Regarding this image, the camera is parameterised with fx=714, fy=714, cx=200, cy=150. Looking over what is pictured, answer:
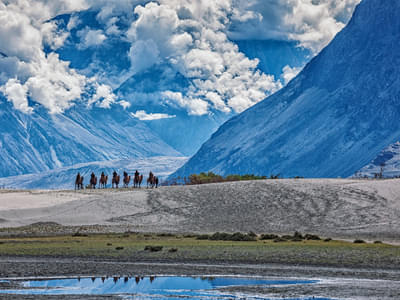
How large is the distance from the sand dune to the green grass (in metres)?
15.5

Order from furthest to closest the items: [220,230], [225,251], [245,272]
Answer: [220,230] → [225,251] → [245,272]

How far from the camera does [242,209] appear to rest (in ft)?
316

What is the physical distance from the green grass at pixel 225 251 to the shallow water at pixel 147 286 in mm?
10349

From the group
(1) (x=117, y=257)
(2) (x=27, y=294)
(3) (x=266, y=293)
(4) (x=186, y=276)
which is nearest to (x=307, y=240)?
(1) (x=117, y=257)

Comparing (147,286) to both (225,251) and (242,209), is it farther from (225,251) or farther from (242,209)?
(242,209)

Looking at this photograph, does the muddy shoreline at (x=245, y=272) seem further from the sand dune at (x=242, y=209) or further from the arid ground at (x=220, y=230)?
the sand dune at (x=242, y=209)

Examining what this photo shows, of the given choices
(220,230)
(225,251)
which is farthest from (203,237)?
(225,251)

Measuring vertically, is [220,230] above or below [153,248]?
above

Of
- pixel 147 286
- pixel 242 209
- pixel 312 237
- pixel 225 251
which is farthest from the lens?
pixel 242 209

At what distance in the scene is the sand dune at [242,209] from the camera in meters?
86.4

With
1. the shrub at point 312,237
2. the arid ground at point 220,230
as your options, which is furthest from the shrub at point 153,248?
the shrub at point 312,237

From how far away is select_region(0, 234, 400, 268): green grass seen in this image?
5462cm

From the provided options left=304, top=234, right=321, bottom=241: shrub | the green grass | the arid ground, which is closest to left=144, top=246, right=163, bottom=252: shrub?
the green grass

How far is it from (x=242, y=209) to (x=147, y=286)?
54.9 meters
